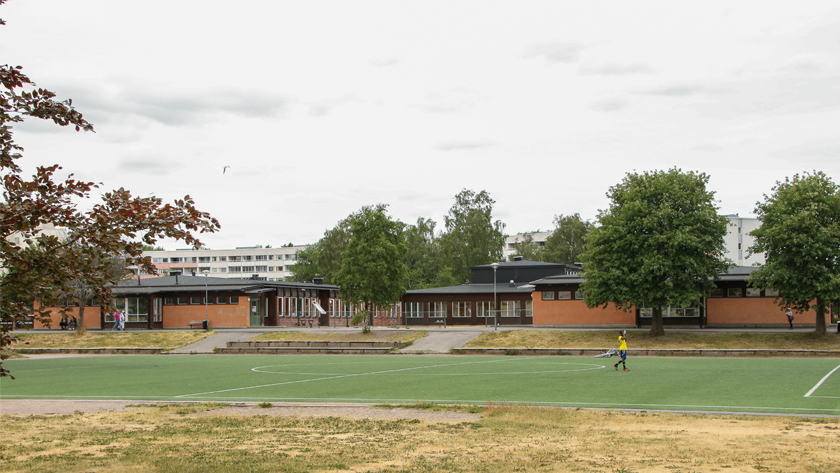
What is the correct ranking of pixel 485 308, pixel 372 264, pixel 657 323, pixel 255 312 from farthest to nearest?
1. pixel 485 308
2. pixel 255 312
3. pixel 372 264
4. pixel 657 323

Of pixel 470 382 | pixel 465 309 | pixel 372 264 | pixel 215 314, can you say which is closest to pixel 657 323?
pixel 372 264

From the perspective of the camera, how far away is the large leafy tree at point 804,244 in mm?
46312

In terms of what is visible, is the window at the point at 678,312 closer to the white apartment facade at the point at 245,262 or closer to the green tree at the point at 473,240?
the green tree at the point at 473,240

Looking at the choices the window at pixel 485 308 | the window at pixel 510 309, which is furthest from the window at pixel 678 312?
the window at pixel 485 308

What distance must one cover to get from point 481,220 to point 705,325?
47566 millimetres

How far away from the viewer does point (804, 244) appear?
46.8 meters

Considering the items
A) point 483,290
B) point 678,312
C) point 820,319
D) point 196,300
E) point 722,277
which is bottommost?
point 678,312

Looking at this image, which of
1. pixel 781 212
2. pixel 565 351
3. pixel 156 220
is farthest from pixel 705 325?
pixel 156 220

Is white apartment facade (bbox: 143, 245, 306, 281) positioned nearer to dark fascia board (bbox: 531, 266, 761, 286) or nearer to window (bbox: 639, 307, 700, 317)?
dark fascia board (bbox: 531, 266, 761, 286)

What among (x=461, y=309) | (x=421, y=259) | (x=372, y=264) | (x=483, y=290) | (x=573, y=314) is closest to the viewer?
(x=372, y=264)

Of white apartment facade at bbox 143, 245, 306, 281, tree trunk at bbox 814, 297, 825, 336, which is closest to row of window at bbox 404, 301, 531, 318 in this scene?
tree trunk at bbox 814, 297, 825, 336

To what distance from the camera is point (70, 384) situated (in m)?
29.6

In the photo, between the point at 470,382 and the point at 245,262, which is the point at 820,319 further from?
the point at 245,262

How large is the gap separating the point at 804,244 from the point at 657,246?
8.69m
